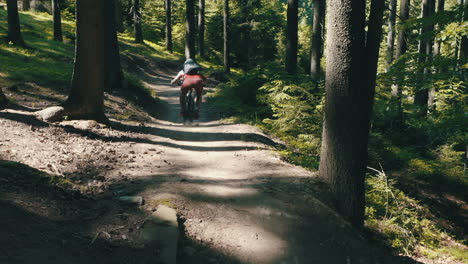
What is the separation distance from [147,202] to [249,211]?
5.04 feet

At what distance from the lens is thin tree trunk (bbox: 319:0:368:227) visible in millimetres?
5930

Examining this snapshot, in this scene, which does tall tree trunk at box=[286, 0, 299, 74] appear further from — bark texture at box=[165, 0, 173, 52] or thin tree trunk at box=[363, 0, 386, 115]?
bark texture at box=[165, 0, 173, 52]

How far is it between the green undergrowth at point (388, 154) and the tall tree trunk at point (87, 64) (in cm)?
499

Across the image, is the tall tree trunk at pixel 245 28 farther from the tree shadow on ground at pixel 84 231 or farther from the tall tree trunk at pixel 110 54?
the tree shadow on ground at pixel 84 231

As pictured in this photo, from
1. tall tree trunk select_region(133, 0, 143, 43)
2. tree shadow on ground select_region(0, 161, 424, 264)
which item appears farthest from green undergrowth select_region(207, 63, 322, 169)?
tall tree trunk select_region(133, 0, 143, 43)

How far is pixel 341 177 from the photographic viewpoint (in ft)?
20.7

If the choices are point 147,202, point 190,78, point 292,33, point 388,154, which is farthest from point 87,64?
point 292,33

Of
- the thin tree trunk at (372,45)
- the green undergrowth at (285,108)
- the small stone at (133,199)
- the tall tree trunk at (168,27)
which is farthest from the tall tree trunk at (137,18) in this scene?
the small stone at (133,199)

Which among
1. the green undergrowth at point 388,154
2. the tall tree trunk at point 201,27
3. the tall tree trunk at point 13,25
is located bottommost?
the green undergrowth at point 388,154

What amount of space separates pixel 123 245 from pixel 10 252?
4.10 feet

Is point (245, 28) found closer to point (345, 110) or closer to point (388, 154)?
point (388, 154)

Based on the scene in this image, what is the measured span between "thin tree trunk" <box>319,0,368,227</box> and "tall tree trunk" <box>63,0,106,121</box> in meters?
6.23

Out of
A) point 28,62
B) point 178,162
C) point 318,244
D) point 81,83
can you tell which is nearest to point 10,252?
point 318,244

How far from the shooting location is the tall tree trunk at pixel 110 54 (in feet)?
46.1
